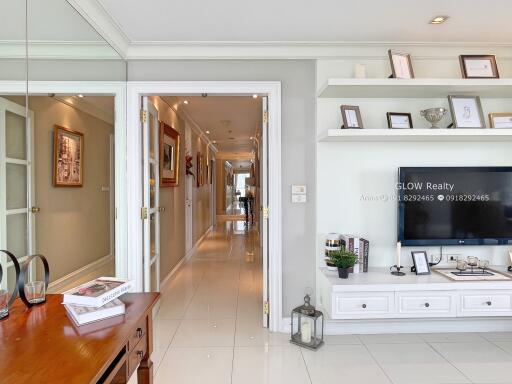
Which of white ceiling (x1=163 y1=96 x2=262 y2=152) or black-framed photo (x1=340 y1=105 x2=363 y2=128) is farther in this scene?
white ceiling (x1=163 y1=96 x2=262 y2=152)

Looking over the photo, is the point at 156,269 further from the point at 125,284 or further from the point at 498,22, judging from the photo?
the point at 498,22

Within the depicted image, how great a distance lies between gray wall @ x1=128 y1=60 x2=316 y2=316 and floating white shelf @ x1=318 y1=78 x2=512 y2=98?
0.79ft

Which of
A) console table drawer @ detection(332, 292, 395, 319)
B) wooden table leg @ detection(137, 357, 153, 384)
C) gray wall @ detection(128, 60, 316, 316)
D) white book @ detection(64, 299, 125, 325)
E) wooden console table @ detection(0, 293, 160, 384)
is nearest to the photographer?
wooden console table @ detection(0, 293, 160, 384)

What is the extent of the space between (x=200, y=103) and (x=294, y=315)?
325 centimetres

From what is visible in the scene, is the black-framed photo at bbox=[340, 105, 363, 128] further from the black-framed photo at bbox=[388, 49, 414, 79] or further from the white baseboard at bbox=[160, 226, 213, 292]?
the white baseboard at bbox=[160, 226, 213, 292]

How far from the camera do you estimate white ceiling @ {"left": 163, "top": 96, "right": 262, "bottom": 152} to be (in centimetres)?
445

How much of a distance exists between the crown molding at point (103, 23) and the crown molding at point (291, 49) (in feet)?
0.33

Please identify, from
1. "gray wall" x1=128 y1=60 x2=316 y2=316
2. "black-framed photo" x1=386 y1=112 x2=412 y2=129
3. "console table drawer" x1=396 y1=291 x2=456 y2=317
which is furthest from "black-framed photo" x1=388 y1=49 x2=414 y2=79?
"console table drawer" x1=396 y1=291 x2=456 y2=317

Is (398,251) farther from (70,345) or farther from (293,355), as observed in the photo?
(70,345)

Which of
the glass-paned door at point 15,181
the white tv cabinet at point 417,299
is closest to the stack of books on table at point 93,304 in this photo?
the glass-paned door at point 15,181

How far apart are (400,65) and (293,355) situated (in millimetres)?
2344

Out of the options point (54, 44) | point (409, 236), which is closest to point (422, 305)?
point (409, 236)

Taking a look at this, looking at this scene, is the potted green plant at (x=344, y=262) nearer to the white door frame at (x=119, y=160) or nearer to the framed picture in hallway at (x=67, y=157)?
the white door frame at (x=119, y=160)

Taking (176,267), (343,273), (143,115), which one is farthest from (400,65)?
(176,267)
